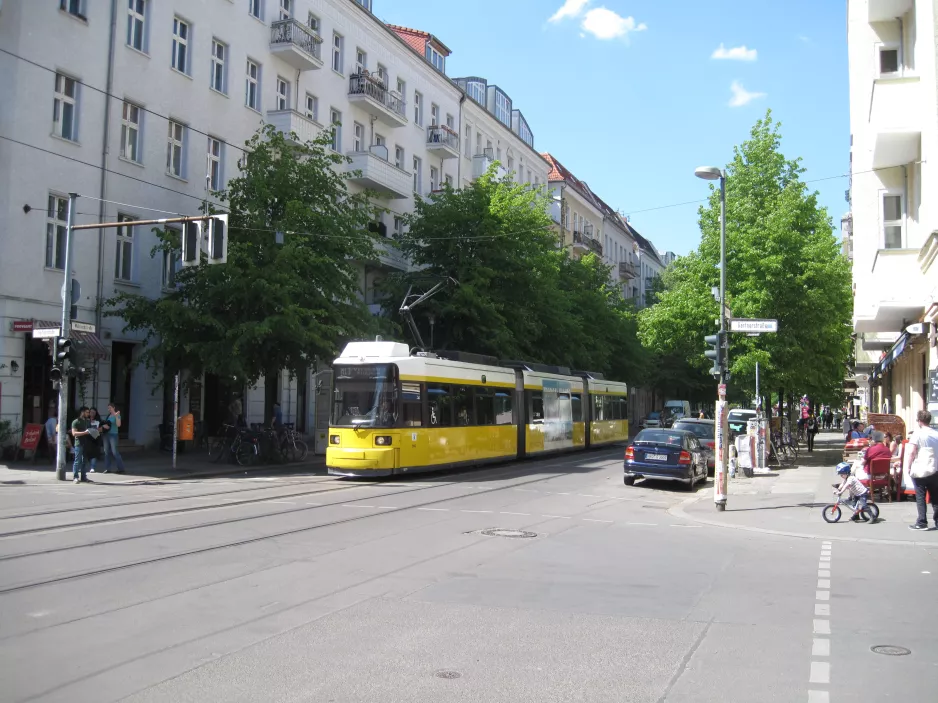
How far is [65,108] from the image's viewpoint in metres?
25.0

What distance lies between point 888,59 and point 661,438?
10.4 m

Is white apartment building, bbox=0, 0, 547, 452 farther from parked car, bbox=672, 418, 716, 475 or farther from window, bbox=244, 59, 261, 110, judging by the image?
parked car, bbox=672, 418, 716, 475

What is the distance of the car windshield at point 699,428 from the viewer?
2628 cm

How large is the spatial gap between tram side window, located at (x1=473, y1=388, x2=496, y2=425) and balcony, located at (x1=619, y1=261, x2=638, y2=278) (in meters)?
60.3

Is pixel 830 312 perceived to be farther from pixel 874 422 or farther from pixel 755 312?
pixel 874 422

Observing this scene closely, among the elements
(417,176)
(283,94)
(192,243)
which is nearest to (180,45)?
(283,94)

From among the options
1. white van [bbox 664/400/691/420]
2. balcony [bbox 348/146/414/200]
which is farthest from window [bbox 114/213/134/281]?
white van [bbox 664/400/691/420]

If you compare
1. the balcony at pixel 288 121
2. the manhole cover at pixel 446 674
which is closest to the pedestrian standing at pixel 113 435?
the balcony at pixel 288 121

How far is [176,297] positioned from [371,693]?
71.4ft

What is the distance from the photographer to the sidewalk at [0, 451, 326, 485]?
66.3 feet

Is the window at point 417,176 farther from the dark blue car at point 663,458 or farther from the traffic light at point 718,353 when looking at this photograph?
the traffic light at point 718,353

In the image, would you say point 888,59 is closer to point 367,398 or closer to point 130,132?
point 367,398

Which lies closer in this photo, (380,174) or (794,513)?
(794,513)

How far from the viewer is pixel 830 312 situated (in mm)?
29016
